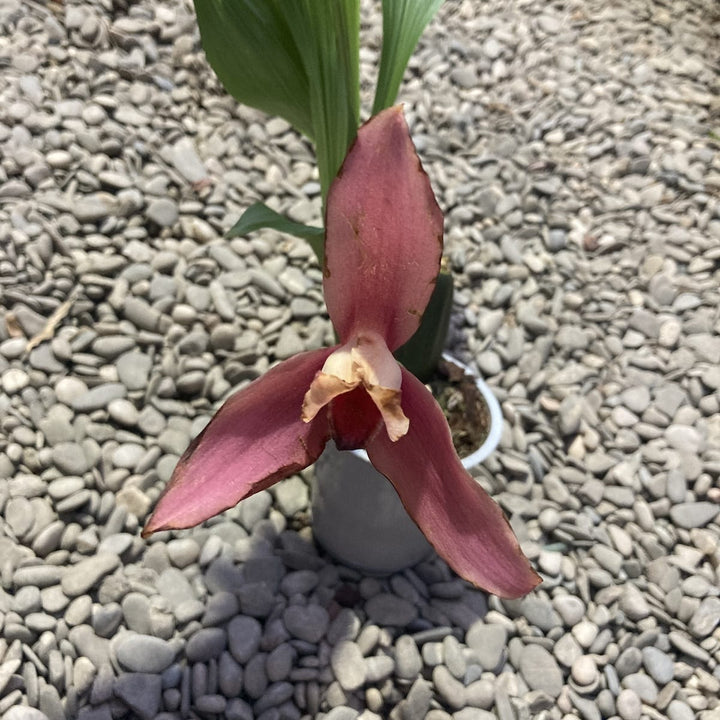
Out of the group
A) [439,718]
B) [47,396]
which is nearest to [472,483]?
[439,718]

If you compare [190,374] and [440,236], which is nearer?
[440,236]

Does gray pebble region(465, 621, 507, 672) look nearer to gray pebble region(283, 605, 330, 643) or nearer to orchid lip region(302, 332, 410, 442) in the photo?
gray pebble region(283, 605, 330, 643)

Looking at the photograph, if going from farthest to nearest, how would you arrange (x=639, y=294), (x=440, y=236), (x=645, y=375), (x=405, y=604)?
(x=639, y=294) → (x=645, y=375) → (x=405, y=604) → (x=440, y=236)

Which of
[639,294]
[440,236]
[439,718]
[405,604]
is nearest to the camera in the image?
[440,236]

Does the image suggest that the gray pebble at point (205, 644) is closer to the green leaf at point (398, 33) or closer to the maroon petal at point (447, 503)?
the maroon petal at point (447, 503)

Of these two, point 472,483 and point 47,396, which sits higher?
point 472,483

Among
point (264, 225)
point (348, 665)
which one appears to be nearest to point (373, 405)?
point (264, 225)

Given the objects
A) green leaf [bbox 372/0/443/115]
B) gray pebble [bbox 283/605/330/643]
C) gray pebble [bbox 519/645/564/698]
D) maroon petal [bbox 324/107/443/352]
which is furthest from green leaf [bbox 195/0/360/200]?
gray pebble [bbox 519/645/564/698]

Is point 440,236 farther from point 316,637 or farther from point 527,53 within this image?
point 527,53
